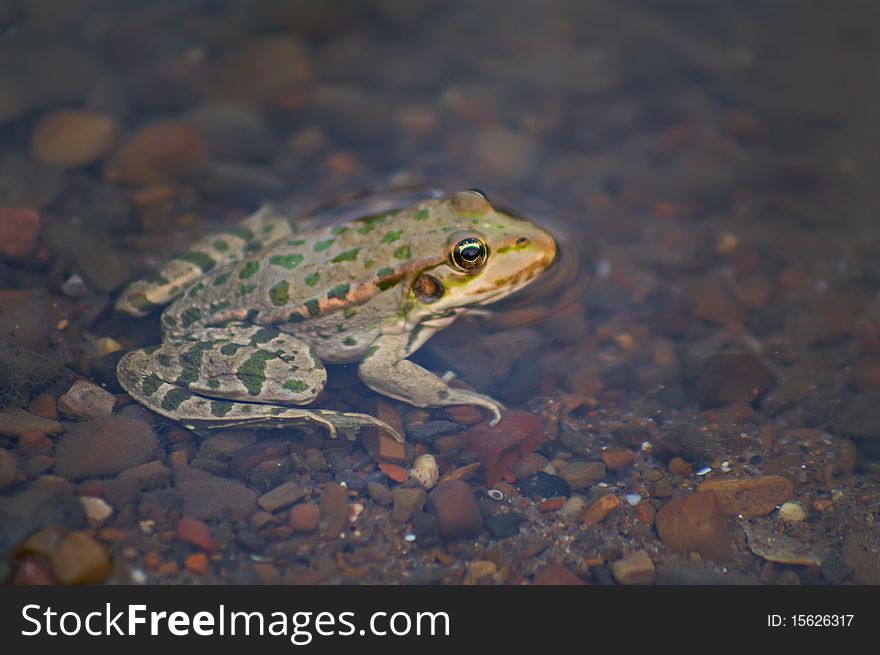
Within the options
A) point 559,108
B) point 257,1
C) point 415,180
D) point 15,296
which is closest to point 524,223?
point 415,180

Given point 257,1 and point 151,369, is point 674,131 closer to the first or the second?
point 257,1

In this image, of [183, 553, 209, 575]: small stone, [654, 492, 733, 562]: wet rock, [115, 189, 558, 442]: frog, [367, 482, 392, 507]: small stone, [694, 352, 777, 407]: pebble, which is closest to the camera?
[183, 553, 209, 575]: small stone

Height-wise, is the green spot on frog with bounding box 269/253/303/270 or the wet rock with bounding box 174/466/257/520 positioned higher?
the green spot on frog with bounding box 269/253/303/270

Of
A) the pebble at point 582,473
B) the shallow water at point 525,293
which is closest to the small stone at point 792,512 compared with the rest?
the shallow water at point 525,293

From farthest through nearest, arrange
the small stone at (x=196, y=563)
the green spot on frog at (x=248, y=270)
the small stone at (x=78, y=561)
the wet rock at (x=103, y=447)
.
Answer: the green spot on frog at (x=248, y=270)
the wet rock at (x=103, y=447)
the small stone at (x=196, y=563)
the small stone at (x=78, y=561)

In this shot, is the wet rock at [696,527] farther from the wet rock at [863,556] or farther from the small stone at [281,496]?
the small stone at [281,496]

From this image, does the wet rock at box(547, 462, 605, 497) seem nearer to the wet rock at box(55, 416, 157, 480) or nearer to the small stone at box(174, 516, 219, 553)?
the small stone at box(174, 516, 219, 553)

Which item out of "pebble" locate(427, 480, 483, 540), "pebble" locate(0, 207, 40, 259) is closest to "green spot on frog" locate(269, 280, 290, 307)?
"pebble" locate(427, 480, 483, 540)

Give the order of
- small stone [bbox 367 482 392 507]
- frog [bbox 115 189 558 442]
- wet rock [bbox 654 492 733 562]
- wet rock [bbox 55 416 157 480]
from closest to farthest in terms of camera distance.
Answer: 1. wet rock [bbox 654 492 733 562]
2. wet rock [bbox 55 416 157 480]
3. small stone [bbox 367 482 392 507]
4. frog [bbox 115 189 558 442]
